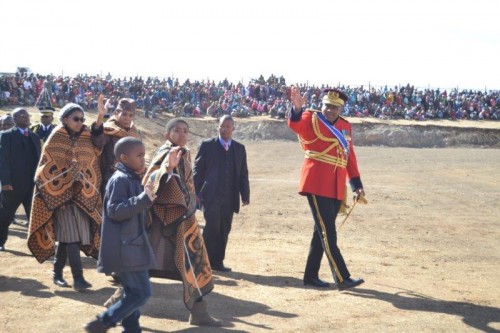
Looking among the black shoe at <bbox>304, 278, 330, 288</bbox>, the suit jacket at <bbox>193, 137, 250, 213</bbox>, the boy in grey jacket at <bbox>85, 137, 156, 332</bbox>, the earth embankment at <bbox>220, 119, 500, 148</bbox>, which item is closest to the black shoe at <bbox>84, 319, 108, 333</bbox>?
the boy in grey jacket at <bbox>85, 137, 156, 332</bbox>

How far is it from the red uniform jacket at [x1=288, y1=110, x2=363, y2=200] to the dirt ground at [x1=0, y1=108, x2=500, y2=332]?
3.88 feet

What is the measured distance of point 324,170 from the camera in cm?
897

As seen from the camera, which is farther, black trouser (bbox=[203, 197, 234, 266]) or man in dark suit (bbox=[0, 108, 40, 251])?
man in dark suit (bbox=[0, 108, 40, 251])

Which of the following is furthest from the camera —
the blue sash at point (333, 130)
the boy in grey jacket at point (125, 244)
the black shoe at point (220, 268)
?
the black shoe at point (220, 268)

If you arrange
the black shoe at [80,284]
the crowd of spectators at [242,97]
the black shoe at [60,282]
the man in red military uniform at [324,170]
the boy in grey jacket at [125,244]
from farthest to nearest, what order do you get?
the crowd of spectators at [242,97] → the man in red military uniform at [324,170] → the black shoe at [60,282] → the black shoe at [80,284] → the boy in grey jacket at [125,244]

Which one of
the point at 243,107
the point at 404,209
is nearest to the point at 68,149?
the point at 404,209

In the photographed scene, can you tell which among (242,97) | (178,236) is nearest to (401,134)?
(242,97)

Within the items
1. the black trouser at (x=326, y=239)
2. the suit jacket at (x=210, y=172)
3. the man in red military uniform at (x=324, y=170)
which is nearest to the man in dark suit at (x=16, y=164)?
the suit jacket at (x=210, y=172)

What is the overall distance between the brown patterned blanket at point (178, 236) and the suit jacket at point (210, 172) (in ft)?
9.17

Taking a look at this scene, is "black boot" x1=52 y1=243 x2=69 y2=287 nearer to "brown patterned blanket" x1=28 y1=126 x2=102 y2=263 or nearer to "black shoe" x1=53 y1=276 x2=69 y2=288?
"black shoe" x1=53 y1=276 x2=69 y2=288

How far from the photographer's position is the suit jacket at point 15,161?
423 inches

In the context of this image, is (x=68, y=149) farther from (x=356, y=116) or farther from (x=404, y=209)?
(x=356, y=116)

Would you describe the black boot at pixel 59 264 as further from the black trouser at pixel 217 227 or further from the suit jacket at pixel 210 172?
the suit jacket at pixel 210 172

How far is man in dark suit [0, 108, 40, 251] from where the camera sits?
35.4 ft
